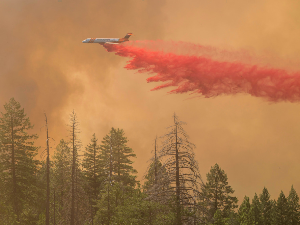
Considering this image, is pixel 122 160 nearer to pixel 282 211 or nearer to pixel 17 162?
pixel 17 162

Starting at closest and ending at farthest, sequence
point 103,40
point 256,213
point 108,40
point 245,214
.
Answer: point 245,214
point 256,213
point 108,40
point 103,40

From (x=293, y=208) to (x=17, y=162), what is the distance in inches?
1780

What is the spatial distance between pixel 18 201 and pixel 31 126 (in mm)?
9843

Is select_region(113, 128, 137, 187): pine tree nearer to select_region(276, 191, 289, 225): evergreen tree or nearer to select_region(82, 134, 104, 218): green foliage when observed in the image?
select_region(82, 134, 104, 218): green foliage

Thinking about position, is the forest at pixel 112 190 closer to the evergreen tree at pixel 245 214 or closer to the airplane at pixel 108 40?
the evergreen tree at pixel 245 214

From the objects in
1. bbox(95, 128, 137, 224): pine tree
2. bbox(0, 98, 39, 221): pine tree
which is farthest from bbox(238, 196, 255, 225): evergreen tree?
bbox(0, 98, 39, 221): pine tree

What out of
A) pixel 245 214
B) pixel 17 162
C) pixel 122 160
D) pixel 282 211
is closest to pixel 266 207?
pixel 282 211

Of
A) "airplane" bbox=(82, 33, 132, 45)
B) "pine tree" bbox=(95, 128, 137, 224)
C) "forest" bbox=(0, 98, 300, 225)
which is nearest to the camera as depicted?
"forest" bbox=(0, 98, 300, 225)

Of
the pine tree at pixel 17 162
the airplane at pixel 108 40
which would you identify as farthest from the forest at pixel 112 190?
the airplane at pixel 108 40

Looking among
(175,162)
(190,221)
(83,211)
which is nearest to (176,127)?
(175,162)

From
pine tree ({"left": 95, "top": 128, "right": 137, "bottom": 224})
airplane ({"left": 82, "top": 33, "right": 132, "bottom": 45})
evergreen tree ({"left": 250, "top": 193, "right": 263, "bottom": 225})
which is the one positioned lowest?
evergreen tree ({"left": 250, "top": 193, "right": 263, "bottom": 225})

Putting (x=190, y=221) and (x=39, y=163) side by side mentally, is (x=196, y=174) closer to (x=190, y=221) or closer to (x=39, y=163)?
(x=190, y=221)

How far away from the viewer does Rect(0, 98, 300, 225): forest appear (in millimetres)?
21234

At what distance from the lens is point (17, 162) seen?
36094 mm
